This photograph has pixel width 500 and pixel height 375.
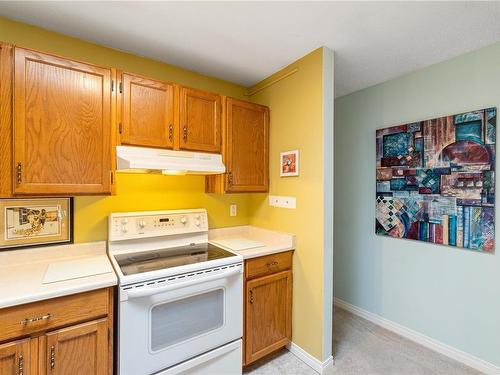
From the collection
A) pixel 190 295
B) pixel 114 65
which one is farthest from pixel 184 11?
pixel 190 295

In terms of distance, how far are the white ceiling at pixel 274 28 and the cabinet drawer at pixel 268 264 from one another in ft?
5.31

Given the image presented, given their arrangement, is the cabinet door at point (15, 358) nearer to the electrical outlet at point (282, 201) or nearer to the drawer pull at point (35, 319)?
the drawer pull at point (35, 319)

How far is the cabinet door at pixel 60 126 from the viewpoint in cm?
140

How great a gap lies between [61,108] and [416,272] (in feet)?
9.83

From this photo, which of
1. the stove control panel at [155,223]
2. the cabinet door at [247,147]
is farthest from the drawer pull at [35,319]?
the cabinet door at [247,147]

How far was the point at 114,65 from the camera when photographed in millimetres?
1951

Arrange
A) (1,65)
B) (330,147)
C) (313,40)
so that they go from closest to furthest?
(1,65), (313,40), (330,147)

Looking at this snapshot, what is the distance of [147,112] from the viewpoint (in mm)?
1779

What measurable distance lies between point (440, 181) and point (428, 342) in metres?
1.38

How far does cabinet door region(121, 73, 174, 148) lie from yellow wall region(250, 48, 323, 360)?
977 mm

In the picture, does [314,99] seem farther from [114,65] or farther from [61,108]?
[61,108]

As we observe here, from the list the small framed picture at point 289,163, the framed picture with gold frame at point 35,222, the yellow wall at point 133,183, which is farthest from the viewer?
the small framed picture at point 289,163

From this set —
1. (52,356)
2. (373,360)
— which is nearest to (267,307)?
(373,360)

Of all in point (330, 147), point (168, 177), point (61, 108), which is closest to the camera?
point (61, 108)
